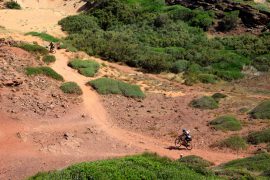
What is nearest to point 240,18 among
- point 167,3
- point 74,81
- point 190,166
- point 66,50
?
point 167,3

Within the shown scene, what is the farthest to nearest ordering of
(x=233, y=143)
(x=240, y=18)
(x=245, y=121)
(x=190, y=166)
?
(x=240, y=18) < (x=245, y=121) < (x=233, y=143) < (x=190, y=166)

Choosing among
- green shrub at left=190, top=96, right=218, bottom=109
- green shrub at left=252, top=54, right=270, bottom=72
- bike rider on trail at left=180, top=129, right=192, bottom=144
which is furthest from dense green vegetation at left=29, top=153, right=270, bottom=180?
green shrub at left=252, top=54, right=270, bottom=72

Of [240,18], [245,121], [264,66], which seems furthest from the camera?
[240,18]

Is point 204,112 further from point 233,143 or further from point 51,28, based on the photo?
point 51,28

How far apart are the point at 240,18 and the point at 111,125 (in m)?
21.5

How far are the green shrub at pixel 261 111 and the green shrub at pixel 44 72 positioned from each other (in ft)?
37.5

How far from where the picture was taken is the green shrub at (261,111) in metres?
25.8

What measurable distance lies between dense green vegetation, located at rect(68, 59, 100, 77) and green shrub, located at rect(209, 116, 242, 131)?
1017 cm

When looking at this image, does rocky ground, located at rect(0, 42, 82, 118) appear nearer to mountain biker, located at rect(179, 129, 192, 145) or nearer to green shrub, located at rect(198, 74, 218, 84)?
mountain biker, located at rect(179, 129, 192, 145)

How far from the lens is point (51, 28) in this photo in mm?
44125

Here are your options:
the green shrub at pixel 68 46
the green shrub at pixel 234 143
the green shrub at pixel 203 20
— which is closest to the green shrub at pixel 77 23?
the green shrub at pixel 68 46

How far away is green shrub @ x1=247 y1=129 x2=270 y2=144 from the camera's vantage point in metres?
22.9

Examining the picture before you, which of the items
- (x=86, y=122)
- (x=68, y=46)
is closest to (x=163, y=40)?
(x=68, y=46)

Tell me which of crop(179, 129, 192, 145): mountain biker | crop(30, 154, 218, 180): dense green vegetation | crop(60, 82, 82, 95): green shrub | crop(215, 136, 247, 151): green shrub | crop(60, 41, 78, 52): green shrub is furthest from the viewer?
crop(60, 41, 78, 52): green shrub
